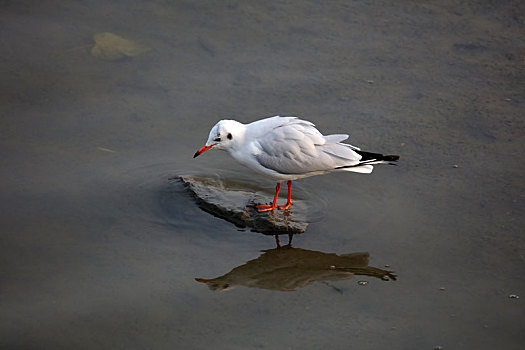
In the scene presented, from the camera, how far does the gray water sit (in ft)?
15.4

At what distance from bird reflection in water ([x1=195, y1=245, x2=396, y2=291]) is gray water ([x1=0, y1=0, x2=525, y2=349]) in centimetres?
5

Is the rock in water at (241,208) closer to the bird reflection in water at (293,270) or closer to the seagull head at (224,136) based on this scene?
the bird reflection in water at (293,270)

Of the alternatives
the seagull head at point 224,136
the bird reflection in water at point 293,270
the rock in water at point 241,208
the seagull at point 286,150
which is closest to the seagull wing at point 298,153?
the seagull at point 286,150

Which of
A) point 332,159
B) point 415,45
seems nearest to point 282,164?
point 332,159

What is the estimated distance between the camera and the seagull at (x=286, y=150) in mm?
5660

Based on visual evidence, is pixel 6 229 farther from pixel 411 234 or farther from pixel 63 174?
pixel 411 234

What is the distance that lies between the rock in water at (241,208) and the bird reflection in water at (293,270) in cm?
23

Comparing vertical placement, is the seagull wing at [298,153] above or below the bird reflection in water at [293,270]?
above

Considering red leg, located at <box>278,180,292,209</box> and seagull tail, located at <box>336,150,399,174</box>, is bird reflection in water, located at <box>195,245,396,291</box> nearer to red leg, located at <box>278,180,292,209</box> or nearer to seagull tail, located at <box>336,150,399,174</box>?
red leg, located at <box>278,180,292,209</box>

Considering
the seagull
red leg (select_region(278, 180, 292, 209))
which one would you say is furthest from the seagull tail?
red leg (select_region(278, 180, 292, 209))

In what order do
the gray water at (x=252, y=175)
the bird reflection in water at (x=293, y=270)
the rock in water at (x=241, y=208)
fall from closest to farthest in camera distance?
the gray water at (x=252, y=175)
the bird reflection in water at (x=293, y=270)
the rock in water at (x=241, y=208)

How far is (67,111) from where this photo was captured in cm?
668

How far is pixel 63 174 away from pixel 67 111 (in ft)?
3.03

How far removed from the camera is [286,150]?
5680mm
